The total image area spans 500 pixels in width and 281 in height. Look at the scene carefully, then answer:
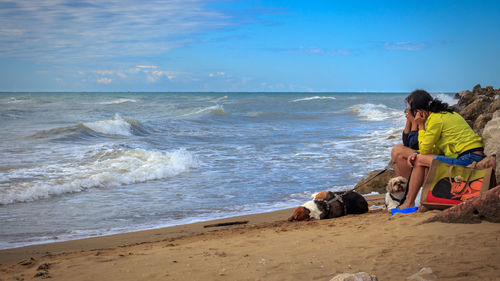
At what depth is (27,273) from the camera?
429 centimetres

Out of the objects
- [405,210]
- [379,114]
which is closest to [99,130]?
[405,210]

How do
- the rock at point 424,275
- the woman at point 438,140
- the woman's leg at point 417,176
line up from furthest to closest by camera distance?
the woman's leg at point 417,176 < the woman at point 438,140 < the rock at point 424,275

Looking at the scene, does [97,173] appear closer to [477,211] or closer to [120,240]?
Answer: [120,240]

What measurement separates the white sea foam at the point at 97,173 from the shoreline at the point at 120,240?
309 cm

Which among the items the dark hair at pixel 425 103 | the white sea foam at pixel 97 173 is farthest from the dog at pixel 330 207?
the white sea foam at pixel 97 173

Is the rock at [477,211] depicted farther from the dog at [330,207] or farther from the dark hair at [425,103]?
the dog at [330,207]

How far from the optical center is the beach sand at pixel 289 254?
3.49 metres

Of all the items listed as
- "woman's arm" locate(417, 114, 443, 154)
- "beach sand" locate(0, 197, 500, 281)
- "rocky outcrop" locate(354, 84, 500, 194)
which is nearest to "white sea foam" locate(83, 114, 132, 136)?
A: "rocky outcrop" locate(354, 84, 500, 194)

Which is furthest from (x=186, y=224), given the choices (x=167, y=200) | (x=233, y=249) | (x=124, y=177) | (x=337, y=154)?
(x=337, y=154)

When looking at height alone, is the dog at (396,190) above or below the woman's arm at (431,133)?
below

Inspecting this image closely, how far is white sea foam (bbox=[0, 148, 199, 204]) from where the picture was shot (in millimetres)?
8594

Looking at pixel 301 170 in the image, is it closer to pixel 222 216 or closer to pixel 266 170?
pixel 266 170

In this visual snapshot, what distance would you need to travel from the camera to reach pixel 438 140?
5.34 meters

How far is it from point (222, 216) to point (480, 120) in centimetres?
579
